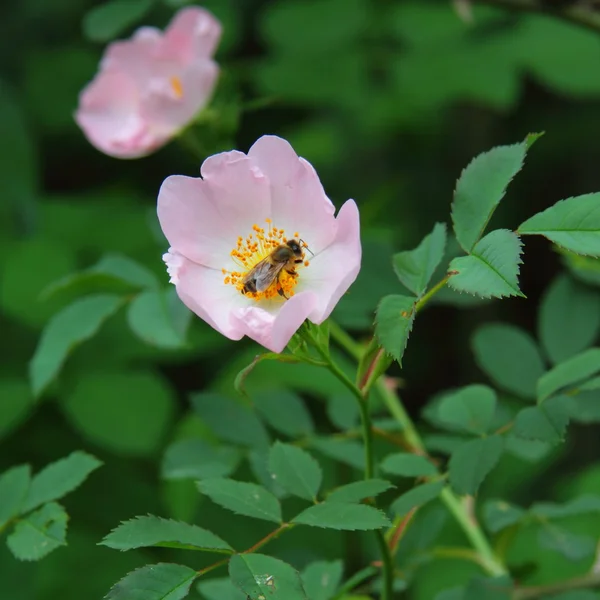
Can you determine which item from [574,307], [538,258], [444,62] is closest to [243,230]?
[574,307]

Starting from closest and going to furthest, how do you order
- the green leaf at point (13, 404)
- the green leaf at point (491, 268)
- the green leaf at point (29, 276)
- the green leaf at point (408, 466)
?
the green leaf at point (491, 268)
the green leaf at point (408, 466)
the green leaf at point (13, 404)
the green leaf at point (29, 276)

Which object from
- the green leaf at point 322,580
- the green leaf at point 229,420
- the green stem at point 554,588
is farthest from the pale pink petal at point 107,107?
the green stem at point 554,588

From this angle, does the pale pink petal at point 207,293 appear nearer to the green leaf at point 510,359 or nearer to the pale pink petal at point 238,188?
the pale pink petal at point 238,188

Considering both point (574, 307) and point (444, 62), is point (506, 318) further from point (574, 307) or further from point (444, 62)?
point (574, 307)

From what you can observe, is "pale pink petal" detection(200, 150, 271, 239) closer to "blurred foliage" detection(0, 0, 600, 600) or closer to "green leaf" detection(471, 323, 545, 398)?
"blurred foliage" detection(0, 0, 600, 600)

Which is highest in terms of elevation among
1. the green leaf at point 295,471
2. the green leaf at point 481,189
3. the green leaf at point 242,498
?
the green leaf at point 481,189

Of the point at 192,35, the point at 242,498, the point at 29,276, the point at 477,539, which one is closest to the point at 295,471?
the point at 242,498

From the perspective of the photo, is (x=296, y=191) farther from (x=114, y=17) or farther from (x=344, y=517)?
(x=114, y=17)
